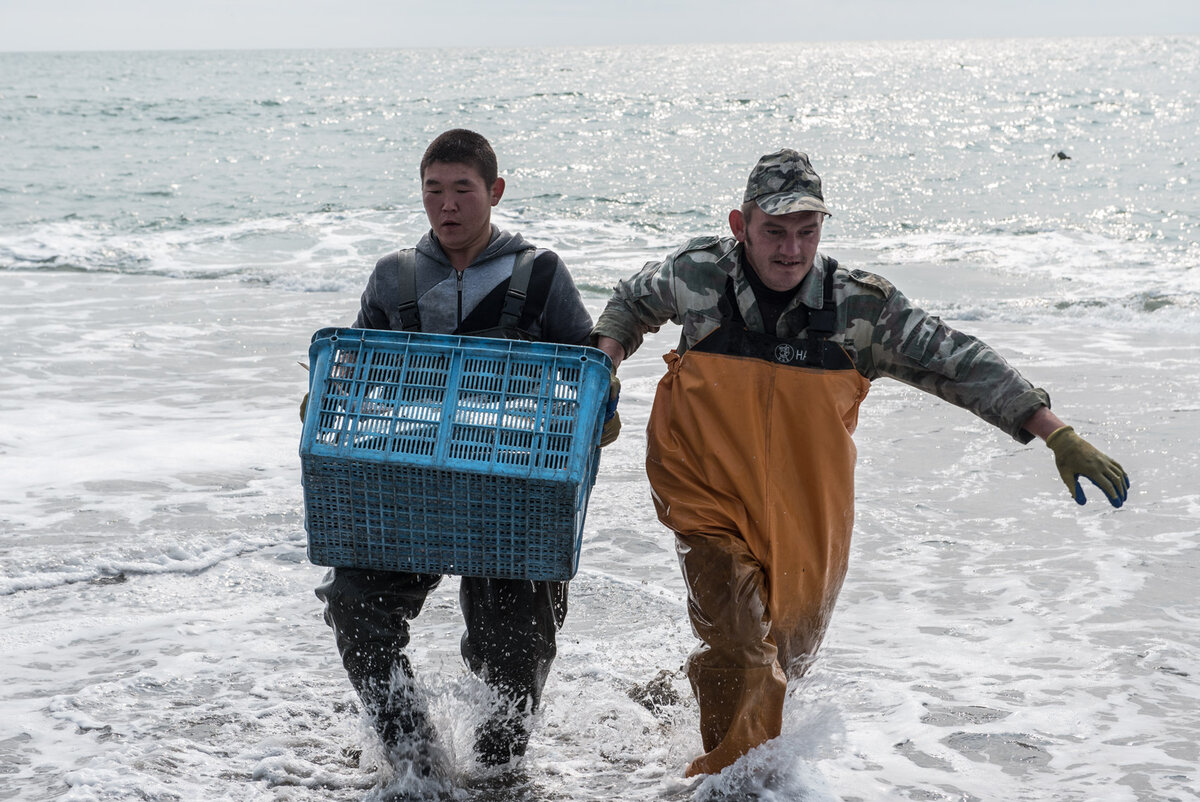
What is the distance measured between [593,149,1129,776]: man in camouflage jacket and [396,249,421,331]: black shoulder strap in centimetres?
75

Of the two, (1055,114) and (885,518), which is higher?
(1055,114)

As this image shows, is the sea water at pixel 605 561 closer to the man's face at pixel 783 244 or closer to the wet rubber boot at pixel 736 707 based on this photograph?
the wet rubber boot at pixel 736 707

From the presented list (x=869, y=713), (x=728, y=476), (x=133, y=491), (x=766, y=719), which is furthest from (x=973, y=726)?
(x=133, y=491)

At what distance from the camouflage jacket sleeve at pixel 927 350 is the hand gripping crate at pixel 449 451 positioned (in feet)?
2.67

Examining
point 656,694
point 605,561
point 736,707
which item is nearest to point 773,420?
point 736,707

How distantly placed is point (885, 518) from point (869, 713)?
202 cm

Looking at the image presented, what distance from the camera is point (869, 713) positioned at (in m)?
4.09

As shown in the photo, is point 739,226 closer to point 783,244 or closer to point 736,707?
point 783,244

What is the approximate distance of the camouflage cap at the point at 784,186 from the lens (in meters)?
3.15

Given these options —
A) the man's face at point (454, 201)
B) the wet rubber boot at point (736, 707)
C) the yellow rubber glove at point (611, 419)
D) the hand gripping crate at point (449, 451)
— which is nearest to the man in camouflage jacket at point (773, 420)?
the wet rubber boot at point (736, 707)

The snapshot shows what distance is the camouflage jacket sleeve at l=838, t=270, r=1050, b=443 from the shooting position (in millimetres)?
3221

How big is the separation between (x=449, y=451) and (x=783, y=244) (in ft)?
3.63

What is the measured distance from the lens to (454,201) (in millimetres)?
3342

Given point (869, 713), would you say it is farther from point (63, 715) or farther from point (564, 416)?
point (63, 715)
